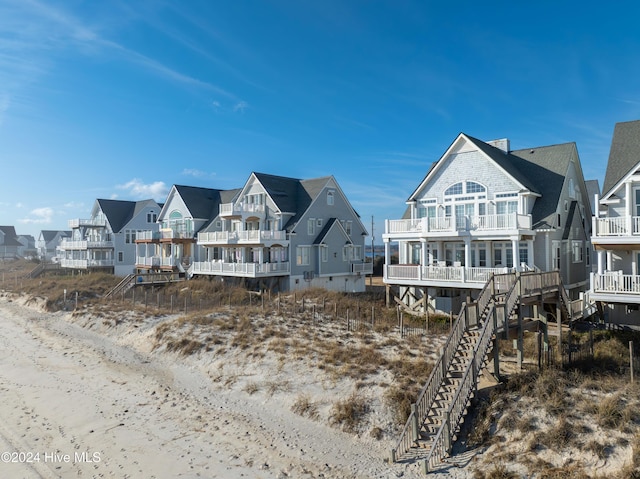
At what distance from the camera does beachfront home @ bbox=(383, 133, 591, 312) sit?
77.5 ft

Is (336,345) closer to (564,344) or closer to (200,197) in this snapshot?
(564,344)

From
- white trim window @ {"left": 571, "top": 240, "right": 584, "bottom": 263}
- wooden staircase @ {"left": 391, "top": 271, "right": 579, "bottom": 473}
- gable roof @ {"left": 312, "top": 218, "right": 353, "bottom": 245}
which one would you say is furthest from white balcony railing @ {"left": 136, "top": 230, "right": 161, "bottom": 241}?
white trim window @ {"left": 571, "top": 240, "right": 584, "bottom": 263}

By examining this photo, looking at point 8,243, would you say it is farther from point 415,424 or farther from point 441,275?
point 415,424

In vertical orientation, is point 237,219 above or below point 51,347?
above

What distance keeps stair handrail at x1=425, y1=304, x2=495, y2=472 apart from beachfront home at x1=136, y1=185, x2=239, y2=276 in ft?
113

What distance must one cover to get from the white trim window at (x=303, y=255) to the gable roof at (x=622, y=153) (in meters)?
23.4

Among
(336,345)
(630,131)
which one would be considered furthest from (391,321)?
(630,131)

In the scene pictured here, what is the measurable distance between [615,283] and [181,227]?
39374 mm

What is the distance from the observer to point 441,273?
24.1m

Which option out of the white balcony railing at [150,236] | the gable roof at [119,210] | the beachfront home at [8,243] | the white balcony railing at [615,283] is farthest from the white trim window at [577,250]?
the beachfront home at [8,243]

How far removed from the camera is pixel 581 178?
28281mm

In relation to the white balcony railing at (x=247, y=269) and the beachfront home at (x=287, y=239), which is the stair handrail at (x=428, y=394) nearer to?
the white balcony railing at (x=247, y=269)

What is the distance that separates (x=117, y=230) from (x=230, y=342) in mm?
39186

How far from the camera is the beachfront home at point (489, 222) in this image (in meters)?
23.6
